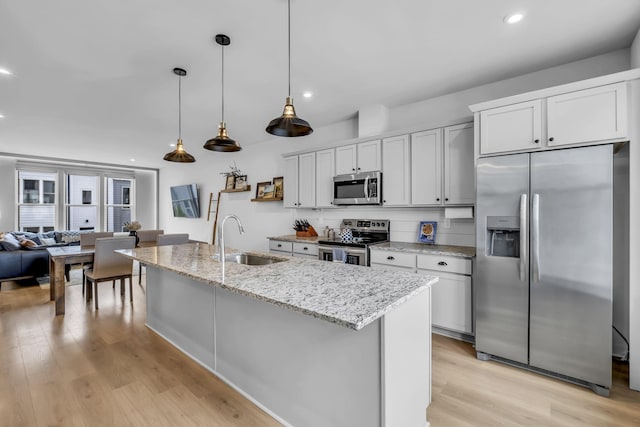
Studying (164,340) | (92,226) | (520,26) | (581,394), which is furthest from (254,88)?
(92,226)

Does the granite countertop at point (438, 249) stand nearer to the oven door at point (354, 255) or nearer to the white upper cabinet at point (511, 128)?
the oven door at point (354, 255)

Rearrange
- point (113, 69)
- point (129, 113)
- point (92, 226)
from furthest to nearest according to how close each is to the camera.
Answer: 1. point (92, 226)
2. point (129, 113)
3. point (113, 69)

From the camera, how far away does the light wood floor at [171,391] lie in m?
1.82

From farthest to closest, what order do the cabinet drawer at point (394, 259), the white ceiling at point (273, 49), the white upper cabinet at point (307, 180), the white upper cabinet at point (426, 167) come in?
the white upper cabinet at point (307, 180), the white upper cabinet at point (426, 167), the cabinet drawer at point (394, 259), the white ceiling at point (273, 49)

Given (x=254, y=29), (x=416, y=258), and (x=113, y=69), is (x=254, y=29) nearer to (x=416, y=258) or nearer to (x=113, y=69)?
(x=113, y=69)

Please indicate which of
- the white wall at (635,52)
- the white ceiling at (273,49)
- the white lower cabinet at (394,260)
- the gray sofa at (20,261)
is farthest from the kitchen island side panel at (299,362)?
the gray sofa at (20,261)

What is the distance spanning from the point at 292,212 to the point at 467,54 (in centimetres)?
333

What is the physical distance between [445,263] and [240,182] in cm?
433

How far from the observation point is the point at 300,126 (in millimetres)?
2033

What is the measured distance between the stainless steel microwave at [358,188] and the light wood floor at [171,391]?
1747 mm

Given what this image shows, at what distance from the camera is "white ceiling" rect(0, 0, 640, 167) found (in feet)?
6.59

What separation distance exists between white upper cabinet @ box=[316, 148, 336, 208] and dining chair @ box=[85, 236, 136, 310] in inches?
104

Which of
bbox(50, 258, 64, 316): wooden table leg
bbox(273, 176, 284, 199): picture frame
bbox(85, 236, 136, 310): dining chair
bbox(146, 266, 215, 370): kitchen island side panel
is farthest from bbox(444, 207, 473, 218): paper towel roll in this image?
bbox(50, 258, 64, 316): wooden table leg

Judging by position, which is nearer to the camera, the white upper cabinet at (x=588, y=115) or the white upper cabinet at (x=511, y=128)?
the white upper cabinet at (x=588, y=115)
